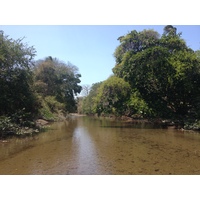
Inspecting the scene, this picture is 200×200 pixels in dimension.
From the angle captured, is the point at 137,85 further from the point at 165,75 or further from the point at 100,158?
the point at 100,158

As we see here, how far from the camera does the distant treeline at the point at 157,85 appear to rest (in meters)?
17.1

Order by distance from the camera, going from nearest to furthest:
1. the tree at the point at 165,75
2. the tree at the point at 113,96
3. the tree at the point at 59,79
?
the tree at the point at 165,75 < the tree at the point at 113,96 < the tree at the point at 59,79

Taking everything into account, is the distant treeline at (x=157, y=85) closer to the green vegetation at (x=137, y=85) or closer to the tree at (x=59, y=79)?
the green vegetation at (x=137, y=85)

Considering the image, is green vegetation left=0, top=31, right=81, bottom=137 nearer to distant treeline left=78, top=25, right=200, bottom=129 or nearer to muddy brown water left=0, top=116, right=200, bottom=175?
muddy brown water left=0, top=116, right=200, bottom=175

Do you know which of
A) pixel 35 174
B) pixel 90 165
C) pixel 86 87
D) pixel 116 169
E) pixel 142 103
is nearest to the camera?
pixel 35 174

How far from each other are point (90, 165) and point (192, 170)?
3.06 meters

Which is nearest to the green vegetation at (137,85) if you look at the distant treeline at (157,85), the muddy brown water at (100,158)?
the distant treeline at (157,85)

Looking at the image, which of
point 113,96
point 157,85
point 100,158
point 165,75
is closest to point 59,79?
point 113,96

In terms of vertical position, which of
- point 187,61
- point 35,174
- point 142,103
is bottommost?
point 35,174

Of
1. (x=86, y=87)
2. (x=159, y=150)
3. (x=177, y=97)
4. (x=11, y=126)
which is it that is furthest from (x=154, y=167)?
(x=86, y=87)

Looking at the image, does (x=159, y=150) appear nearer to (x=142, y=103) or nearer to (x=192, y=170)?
(x=192, y=170)

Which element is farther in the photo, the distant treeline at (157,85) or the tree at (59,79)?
the tree at (59,79)

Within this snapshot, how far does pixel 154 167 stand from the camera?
6.15 meters

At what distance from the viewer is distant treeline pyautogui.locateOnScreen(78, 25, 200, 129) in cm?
1706
